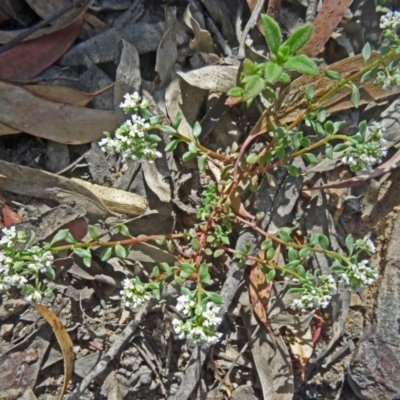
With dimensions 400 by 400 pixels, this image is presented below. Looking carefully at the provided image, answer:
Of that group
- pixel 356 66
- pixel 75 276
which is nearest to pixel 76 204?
pixel 75 276

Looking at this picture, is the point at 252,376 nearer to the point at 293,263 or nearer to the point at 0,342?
the point at 293,263

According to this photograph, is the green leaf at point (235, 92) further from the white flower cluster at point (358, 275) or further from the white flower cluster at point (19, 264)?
the white flower cluster at point (19, 264)

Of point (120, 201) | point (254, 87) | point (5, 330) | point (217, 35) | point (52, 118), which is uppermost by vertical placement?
point (217, 35)

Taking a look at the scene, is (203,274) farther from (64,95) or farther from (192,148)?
(64,95)

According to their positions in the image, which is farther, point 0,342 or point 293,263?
point 0,342

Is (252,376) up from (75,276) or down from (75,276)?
down

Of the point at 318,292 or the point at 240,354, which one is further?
the point at 240,354

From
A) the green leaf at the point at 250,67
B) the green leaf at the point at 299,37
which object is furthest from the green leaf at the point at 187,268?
the green leaf at the point at 299,37

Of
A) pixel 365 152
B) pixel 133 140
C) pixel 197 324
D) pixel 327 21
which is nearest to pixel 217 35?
pixel 327 21
